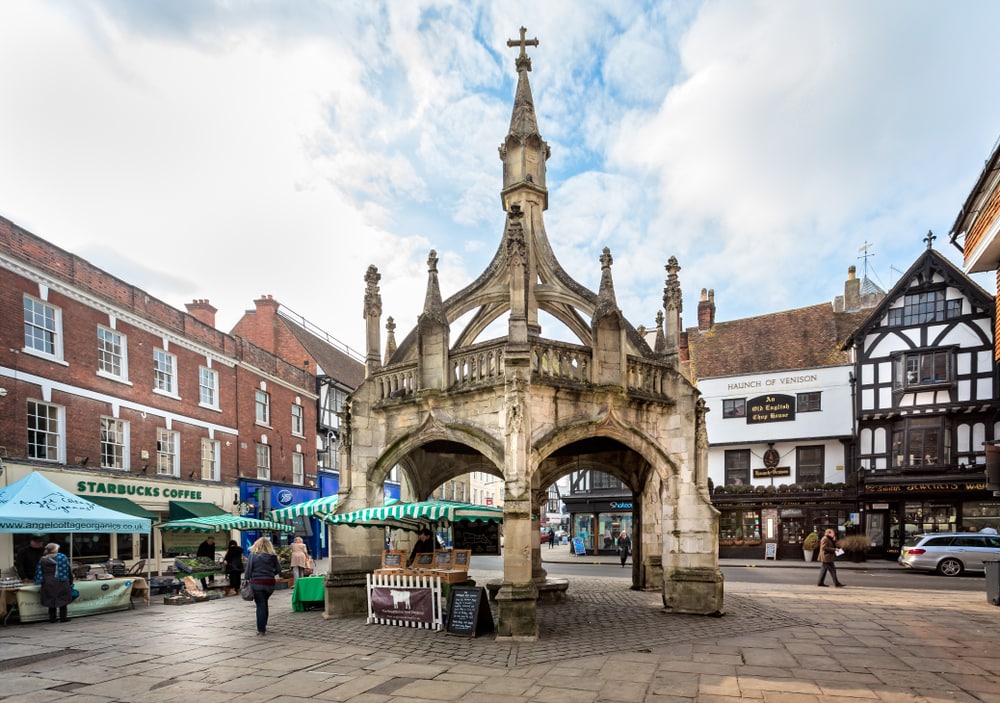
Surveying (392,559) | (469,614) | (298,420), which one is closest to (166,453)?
(298,420)

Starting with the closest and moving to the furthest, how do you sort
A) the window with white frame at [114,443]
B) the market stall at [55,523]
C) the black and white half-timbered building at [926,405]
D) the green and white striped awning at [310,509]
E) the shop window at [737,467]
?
the market stall at [55,523] → the green and white striped awning at [310,509] → the window with white frame at [114,443] → the black and white half-timbered building at [926,405] → the shop window at [737,467]

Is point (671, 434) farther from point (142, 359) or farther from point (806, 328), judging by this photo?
point (806, 328)

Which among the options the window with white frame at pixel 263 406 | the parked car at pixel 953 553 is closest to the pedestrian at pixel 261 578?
the window with white frame at pixel 263 406

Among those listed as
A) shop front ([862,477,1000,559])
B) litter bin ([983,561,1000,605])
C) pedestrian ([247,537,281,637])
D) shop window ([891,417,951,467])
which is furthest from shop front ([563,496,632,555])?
pedestrian ([247,537,281,637])

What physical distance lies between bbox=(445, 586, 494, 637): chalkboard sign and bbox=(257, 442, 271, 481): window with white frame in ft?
62.0

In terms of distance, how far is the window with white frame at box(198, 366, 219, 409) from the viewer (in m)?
23.8

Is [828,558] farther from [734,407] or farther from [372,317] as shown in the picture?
[734,407]

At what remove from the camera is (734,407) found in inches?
1232

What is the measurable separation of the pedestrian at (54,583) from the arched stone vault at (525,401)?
5376 millimetres

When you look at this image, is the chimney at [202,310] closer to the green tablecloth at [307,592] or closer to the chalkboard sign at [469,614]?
the green tablecloth at [307,592]

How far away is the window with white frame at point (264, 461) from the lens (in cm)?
2734

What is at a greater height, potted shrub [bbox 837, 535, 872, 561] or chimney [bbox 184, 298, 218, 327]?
chimney [bbox 184, 298, 218, 327]

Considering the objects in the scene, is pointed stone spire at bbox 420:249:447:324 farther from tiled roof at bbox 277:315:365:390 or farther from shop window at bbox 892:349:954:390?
shop window at bbox 892:349:954:390

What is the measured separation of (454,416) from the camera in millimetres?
11969
